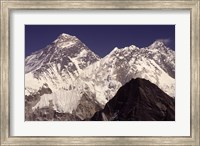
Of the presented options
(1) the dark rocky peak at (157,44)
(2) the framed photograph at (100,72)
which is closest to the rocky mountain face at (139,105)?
(2) the framed photograph at (100,72)

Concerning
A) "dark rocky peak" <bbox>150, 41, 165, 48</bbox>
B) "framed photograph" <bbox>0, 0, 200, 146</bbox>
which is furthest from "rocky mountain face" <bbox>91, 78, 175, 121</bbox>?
"dark rocky peak" <bbox>150, 41, 165, 48</bbox>

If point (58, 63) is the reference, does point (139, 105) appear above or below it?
below

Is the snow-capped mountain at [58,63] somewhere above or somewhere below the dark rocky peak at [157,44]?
below

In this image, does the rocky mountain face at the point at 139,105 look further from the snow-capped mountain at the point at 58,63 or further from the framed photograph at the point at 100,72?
the snow-capped mountain at the point at 58,63

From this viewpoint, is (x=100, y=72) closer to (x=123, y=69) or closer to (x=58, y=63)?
(x=123, y=69)

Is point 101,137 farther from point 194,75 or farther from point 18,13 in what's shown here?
point 18,13

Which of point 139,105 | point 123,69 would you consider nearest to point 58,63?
point 123,69

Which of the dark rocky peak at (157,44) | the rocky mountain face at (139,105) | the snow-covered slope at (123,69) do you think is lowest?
the rocky mountain face at (139,105)
